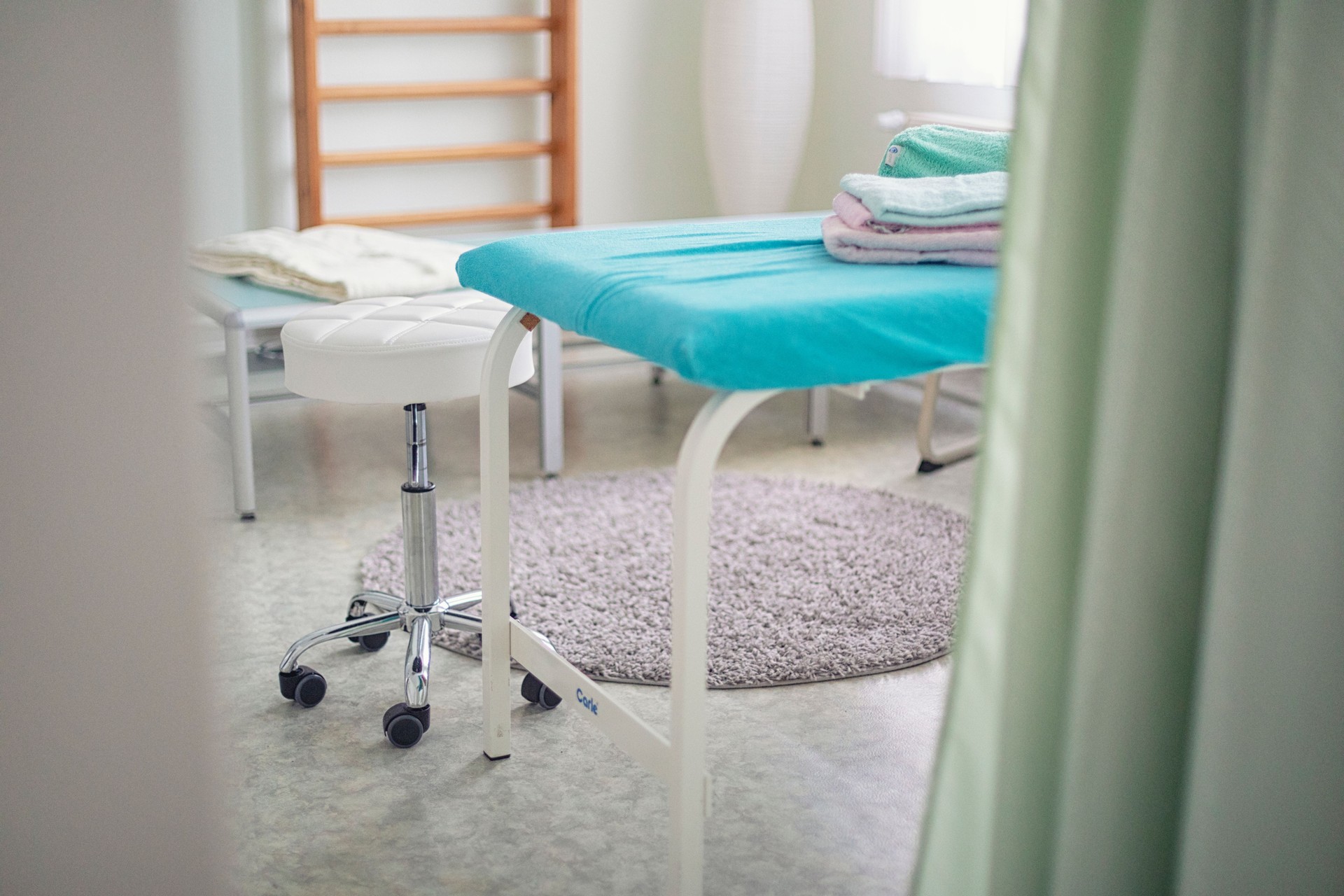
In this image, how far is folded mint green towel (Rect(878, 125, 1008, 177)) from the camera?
1.87 m

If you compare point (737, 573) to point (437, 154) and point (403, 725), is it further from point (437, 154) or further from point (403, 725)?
point (437, 154)

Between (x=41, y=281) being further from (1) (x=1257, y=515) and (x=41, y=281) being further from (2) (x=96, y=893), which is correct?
(1) (x=1257, y=515)

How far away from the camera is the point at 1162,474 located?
1.04m

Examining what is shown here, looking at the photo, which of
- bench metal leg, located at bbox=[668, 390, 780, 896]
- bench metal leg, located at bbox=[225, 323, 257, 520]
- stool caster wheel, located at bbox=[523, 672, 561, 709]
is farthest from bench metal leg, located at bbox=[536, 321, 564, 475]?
bench metal leg, located at bbox=[668, 390, 780, 896]

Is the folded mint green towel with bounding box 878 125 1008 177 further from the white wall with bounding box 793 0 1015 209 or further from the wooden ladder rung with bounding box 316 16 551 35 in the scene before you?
the wooden ladder rung with bounding box 316 16 551 35

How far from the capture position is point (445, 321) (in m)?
2.03

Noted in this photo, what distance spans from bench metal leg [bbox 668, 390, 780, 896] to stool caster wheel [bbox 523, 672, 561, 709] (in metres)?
0.61

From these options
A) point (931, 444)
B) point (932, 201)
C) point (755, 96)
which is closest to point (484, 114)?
point (755, 96)

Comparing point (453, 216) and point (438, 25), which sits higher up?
point (438, 25)

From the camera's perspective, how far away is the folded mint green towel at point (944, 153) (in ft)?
6.12

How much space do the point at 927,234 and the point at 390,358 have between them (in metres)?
0.78

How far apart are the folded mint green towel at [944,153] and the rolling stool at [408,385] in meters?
0.62

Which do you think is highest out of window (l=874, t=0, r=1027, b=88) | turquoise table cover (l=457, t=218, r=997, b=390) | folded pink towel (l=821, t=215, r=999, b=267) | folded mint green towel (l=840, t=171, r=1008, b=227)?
window (l=874, t=0, r=1027, b=88)

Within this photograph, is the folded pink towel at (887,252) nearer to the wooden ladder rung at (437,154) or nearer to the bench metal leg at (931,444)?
the bench metal leg at (931,444)
